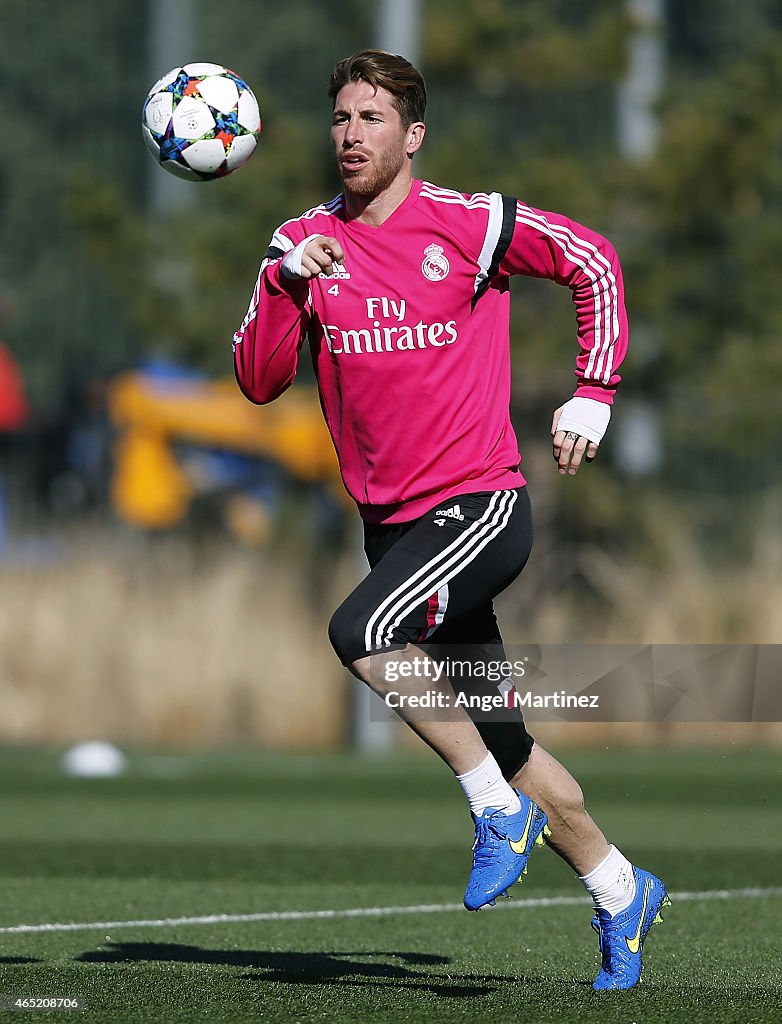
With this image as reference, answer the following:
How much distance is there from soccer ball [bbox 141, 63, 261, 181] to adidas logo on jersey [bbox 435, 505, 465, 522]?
158 centimetres

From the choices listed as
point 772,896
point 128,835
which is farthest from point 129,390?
point 772,896

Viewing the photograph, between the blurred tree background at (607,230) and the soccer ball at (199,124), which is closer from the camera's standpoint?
the soccer ball at (199,124)

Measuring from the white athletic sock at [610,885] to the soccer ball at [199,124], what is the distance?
8.58 ft

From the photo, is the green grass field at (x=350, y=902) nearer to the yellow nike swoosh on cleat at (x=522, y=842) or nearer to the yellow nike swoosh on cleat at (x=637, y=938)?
the yellow nike swoosh on cleat at (x=637, y=938)

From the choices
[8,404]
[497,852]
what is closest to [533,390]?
[8,404]

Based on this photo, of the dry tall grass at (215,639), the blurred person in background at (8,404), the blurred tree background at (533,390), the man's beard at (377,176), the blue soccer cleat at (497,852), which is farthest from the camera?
the blurred person in background at (8,404)

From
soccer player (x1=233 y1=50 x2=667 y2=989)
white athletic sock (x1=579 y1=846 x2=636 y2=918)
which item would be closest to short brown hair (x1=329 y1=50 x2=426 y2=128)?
soccer player (x1=233 y1=50 x2=667 y2=989)

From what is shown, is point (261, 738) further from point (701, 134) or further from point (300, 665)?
point (701, 134)

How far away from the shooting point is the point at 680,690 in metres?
7.71

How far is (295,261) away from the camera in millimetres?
6086

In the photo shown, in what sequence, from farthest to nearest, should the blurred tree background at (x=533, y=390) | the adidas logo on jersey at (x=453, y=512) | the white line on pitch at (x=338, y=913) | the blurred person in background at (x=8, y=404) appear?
the blurred person in background at (x=8, y=404) → the blurred tree background at (x=533, y=390) → the white line on pitch at (x=338, y=913) → the adidas logo on jersey at (x=453, y=512)

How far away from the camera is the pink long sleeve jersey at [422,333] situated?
6203 millimetres

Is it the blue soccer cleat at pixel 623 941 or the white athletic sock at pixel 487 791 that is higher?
the white athletic sock at pixel 487 791

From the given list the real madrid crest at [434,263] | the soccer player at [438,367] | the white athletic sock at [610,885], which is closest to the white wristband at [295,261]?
the soccer player at [438,367]
